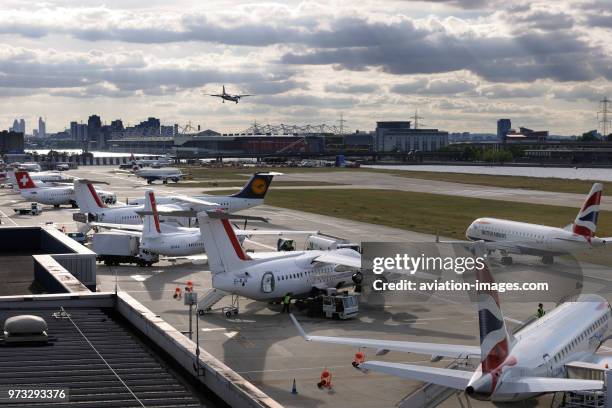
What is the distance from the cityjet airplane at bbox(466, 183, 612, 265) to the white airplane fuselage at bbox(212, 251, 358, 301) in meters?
24.4

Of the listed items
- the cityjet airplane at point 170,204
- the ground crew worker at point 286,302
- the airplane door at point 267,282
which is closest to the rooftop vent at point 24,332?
the airplane door at point 267,282

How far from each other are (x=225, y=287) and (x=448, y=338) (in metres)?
14.7

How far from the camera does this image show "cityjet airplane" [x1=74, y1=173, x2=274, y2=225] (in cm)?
10431

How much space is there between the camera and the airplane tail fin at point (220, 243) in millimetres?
53969

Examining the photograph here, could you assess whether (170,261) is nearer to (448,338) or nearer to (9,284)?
(9,284)

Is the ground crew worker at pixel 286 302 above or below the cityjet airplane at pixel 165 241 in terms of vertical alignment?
below

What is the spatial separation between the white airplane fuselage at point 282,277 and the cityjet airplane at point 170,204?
35512 mm

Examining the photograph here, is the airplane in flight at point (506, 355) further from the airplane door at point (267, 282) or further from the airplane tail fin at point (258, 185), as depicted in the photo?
the airplane tail fin at point (258, 185)

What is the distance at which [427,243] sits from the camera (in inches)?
3804

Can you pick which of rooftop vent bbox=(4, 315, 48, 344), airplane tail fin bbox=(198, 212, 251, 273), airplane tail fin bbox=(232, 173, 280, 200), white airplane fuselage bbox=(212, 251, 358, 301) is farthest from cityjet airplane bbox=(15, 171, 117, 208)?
rooftop vent bbox=(4, 315, 48, 344)

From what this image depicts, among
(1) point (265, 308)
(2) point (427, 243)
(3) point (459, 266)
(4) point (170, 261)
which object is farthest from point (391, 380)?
(2) point (427, 243)

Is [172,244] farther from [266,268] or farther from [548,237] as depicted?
[548,237]

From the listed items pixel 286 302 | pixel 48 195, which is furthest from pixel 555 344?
pixel 48 195

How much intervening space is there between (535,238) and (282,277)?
107 feet
